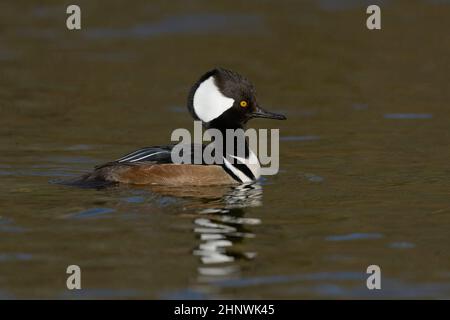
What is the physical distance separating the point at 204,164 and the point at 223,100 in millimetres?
845

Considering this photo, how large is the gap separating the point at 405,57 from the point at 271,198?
9.22 metres

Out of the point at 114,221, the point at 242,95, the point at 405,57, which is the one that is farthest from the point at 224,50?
the point at 114,221

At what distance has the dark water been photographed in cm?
911

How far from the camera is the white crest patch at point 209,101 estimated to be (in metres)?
12.6

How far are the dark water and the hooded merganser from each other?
26 cm

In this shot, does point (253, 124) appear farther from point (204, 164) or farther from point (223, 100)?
point (204, 164)

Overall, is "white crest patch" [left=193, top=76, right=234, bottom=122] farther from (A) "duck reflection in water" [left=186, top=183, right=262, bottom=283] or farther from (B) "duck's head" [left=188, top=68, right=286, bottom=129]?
(A) "duck reflection in water" [left=186, top=183, right=262, bottom=283]

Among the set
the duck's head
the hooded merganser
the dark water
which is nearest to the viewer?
the dark water

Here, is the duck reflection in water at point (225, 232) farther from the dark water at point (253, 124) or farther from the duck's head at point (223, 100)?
the duck's head at point (223, 100)

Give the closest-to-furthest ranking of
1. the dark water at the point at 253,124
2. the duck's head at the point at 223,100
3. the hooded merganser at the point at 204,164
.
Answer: the dark water at the point at 253,124 < the hooded merganser at the point at 204,164 < the duck's head at the point at 223,100

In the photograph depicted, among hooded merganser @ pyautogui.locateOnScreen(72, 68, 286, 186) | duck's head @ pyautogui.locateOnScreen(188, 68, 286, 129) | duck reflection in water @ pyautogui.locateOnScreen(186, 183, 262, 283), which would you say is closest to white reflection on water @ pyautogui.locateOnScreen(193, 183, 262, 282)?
duck reflection in water @ pyautogui.locateOnScreen(186, 183, 262, 283)

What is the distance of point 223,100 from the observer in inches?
503

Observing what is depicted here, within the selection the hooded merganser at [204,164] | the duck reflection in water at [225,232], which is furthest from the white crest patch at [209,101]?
the duck reflection in water at [225,232]

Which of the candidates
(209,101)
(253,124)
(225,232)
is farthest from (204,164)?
(253,124)
